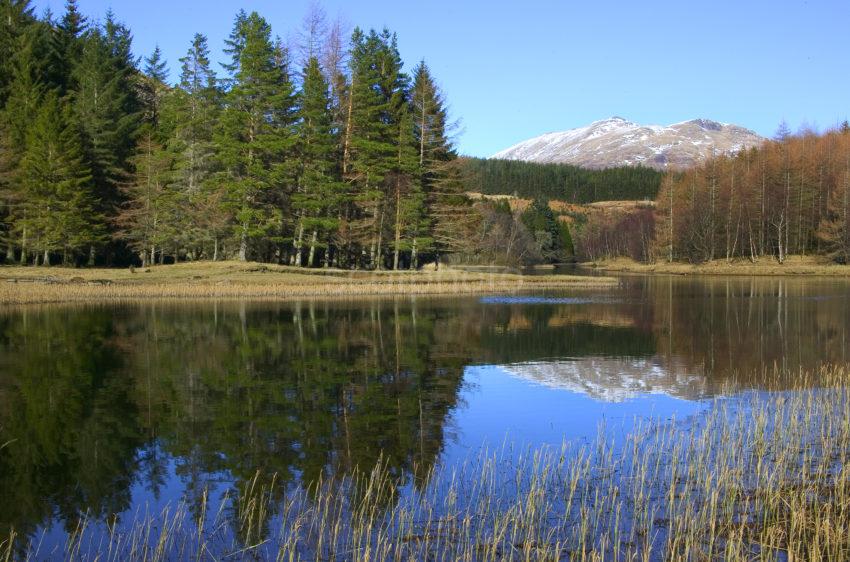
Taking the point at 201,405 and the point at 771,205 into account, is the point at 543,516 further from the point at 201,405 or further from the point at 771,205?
the point at 771,205

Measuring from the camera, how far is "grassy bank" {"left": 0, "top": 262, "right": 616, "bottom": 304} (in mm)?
44812

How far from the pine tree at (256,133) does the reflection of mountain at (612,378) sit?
37442 mm

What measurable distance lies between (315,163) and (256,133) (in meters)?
5.82

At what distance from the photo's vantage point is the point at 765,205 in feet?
309

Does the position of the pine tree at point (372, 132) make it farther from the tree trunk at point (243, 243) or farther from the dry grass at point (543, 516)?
the dry grass at point (543, 516)

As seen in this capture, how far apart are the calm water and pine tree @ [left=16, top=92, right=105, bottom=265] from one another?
20.8 metres

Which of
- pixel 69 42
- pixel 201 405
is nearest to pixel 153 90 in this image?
pixel 69 42

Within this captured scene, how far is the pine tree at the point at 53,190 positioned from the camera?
182ft

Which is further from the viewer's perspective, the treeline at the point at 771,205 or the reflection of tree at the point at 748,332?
the treeline at the point at 771,205

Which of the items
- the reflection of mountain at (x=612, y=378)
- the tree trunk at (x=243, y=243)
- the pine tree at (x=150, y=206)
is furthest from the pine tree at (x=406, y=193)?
the reflection of mountain at (x=612, y=378)

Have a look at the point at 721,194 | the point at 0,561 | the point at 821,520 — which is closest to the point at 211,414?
the point at 0,561

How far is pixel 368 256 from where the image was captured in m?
71.9

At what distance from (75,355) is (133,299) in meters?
22.5

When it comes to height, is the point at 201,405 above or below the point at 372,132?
below
